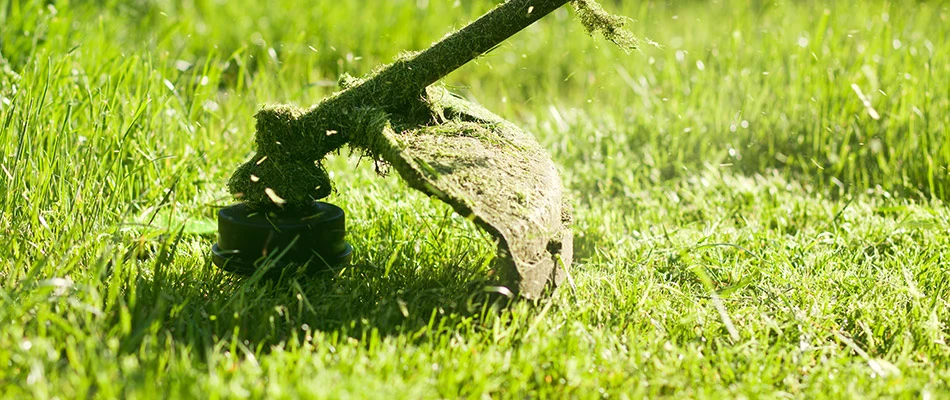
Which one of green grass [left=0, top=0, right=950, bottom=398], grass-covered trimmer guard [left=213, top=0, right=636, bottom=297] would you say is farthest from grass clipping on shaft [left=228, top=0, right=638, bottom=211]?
green grass [left=0, top=0, right=950, bottom=398]

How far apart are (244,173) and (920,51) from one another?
4049 millimetres

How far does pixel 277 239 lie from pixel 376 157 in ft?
1.32

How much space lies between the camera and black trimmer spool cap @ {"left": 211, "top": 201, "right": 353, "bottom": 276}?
2.65 metres

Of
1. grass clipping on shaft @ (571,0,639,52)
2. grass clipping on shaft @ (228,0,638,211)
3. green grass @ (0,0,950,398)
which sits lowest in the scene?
green grass @ (0,0,950,398)

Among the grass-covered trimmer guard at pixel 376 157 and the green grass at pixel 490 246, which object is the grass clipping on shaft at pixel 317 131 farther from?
A: the green grass at pixel 490 246

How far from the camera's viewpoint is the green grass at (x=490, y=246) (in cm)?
225

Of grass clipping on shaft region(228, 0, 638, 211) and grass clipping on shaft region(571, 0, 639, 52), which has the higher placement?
grass clipping on shaft region(571, 0, 639, 52)

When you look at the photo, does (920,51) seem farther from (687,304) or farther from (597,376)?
(597,376)

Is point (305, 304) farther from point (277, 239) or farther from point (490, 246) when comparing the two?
point (490, 246)

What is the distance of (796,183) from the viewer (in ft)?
13.9

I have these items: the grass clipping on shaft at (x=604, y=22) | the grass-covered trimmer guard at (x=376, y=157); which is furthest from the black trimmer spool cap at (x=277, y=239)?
the grass clipping on shaft at (x=604, y=22)

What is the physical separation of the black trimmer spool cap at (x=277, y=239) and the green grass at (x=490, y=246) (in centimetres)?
10

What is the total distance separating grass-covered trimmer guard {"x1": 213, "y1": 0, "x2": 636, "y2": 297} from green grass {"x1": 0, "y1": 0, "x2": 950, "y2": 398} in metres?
0.15

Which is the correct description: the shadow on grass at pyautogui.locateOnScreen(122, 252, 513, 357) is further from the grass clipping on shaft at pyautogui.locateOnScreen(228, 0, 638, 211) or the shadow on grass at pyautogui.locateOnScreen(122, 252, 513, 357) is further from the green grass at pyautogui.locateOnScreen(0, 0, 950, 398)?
the grass clipping on shaft at pyautogui.locateOnScreen(228, 0, 638, 211)
